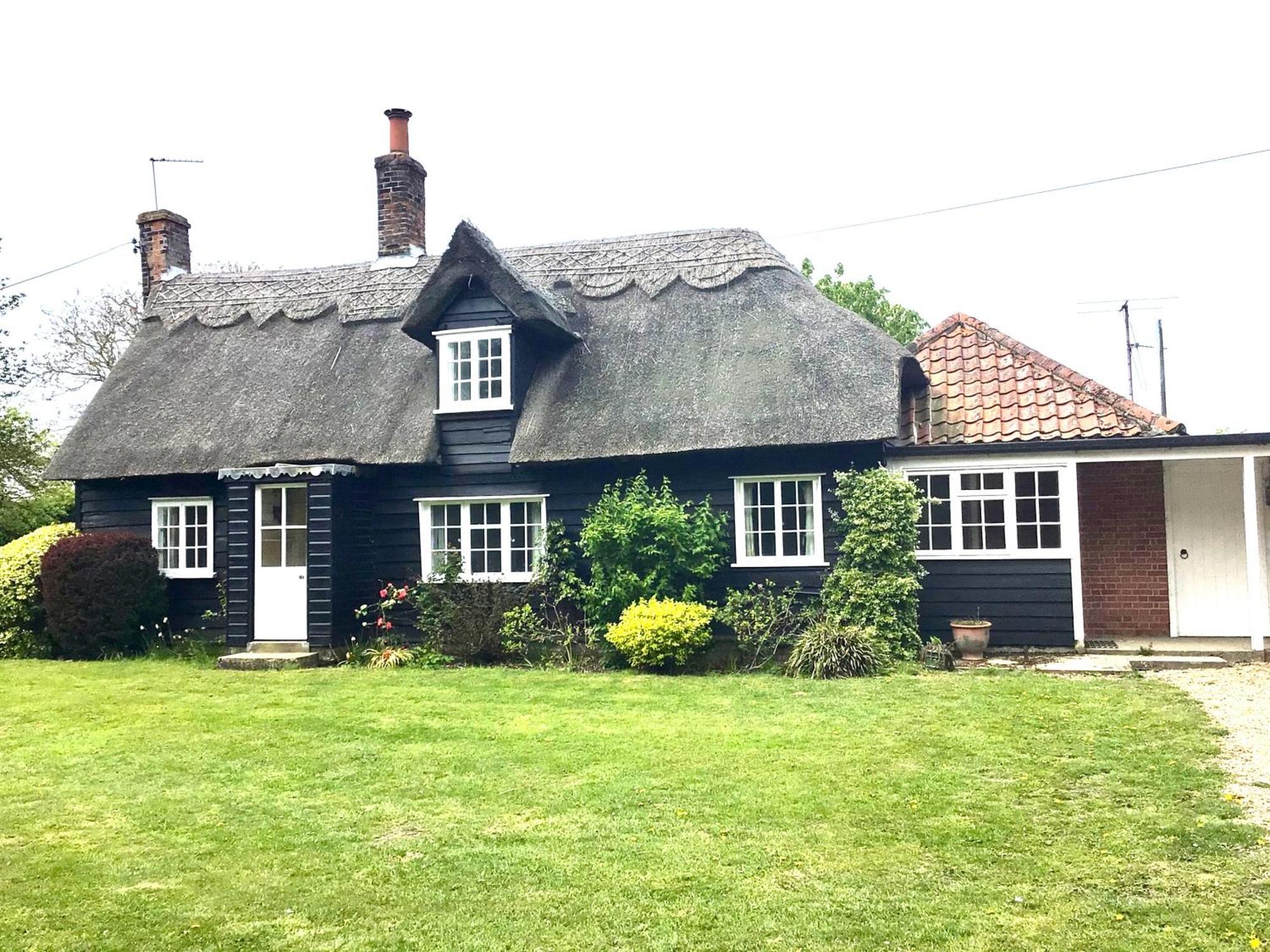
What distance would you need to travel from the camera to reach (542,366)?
15.5 meters

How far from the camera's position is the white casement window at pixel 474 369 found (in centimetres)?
1497

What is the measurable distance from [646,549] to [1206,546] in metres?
7.70

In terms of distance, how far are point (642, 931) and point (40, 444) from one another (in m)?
24.3

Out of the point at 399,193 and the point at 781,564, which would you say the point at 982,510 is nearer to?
the point at 781,564

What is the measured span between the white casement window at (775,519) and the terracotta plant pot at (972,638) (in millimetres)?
2120

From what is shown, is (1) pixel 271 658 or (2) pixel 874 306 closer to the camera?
(1) pixel 271 658

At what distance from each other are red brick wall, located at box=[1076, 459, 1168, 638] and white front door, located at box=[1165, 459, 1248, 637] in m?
0.15

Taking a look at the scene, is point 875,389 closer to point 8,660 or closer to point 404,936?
point 404,936

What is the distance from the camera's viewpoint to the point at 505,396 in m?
14.9

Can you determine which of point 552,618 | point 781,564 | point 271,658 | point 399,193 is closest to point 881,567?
point 781,564

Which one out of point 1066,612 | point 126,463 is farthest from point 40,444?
point 1066,612

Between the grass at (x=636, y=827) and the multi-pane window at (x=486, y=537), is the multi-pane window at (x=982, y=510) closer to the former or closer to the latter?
the grass at (x=636, y=827)

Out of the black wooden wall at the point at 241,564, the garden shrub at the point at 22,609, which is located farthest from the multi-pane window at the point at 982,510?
the garden shrub at the point at 22,609

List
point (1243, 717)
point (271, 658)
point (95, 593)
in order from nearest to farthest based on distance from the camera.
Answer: point (1243, 717)
point (271, 658)
point (95, 593)
